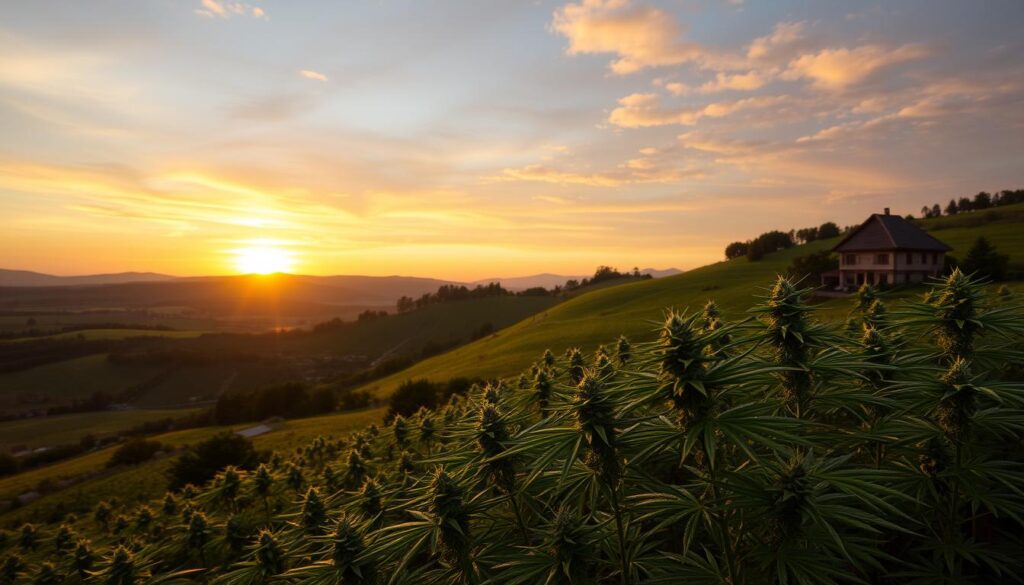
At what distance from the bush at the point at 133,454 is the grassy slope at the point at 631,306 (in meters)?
29.4

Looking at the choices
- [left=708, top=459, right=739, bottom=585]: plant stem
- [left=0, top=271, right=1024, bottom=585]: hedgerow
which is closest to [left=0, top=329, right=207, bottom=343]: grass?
[left=0, top=271, right=1024, bottom=585]: hedgerow

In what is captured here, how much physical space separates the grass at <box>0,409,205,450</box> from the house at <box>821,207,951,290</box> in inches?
4522

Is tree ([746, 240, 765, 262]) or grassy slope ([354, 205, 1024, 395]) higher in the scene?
tree ([746, 240, 765, 262])

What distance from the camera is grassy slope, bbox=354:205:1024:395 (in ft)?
210

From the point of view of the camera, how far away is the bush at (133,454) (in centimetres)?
5106

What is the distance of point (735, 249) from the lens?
150 metres

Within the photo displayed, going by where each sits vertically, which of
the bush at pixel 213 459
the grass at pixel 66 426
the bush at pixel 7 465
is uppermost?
the bush at pixel 213 459

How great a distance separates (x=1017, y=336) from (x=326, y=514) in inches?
412

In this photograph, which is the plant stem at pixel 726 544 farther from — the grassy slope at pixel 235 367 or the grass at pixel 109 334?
the grass at pixel 109 334

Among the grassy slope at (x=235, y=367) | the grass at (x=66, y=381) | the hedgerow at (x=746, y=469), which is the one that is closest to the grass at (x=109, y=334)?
the grassy slope at (x=235, y=367)

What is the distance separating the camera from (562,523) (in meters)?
4.89

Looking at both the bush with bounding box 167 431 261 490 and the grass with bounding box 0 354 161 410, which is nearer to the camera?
the bush with bounding box 167 431 261 490

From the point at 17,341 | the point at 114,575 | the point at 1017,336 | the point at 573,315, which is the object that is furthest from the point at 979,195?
the point at 17,341

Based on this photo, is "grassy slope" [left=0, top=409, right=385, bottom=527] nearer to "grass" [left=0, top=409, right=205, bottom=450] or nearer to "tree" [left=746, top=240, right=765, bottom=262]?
"grass" [left=0, top=409, right=205, bottom=450]
